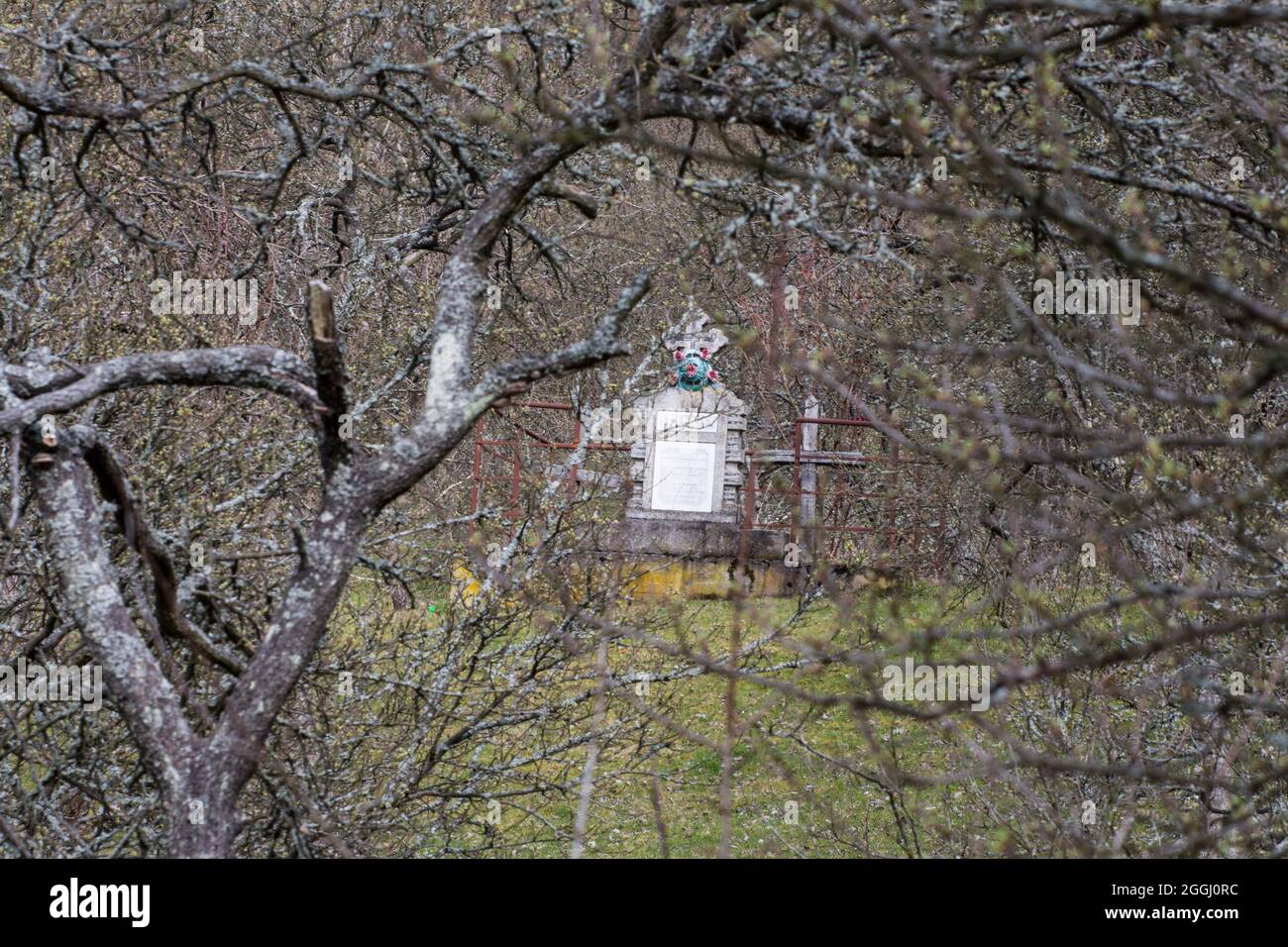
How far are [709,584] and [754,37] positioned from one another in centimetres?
1172

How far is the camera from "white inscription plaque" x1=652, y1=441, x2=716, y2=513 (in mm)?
15664

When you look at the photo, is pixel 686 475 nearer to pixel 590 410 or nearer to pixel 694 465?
pixel 694 465

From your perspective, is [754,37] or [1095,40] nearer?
[754,37]

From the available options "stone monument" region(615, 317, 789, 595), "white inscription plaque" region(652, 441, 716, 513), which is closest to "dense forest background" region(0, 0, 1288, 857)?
"stone monument" region(615, 317, 789, 595)

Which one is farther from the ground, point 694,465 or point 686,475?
point 694,465

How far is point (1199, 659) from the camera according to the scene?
14.5ft

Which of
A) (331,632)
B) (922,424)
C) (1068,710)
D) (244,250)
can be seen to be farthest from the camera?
(922,424)

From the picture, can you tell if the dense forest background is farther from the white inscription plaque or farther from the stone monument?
the white inscription plaque

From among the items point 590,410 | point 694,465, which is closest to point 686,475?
point 694,465

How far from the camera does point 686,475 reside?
620 inches

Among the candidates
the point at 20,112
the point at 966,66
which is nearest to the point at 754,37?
the point at 966,66

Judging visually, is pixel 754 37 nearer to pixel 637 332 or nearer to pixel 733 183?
pixel 733 183

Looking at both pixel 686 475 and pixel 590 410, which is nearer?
pixel 590 410

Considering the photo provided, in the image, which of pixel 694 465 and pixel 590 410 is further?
pixel 694 465
